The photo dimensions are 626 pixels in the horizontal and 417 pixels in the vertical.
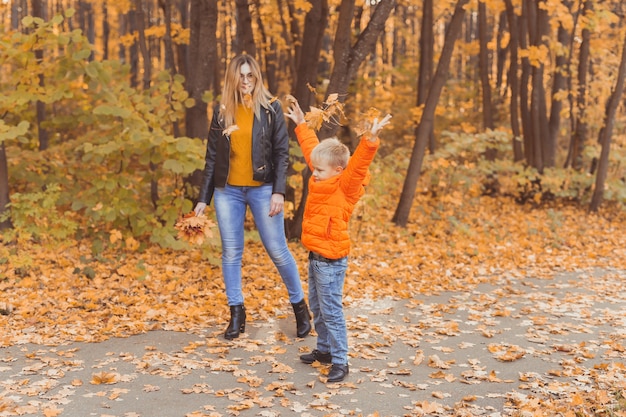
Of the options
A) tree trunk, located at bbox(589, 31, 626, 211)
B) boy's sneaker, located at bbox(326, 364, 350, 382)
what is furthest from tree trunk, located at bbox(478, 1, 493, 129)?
boy's sneaker, located at bbox(326, 364, 350, 382)

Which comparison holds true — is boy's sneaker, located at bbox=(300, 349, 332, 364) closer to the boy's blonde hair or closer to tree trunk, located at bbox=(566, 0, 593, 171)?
the boy's blonde hair

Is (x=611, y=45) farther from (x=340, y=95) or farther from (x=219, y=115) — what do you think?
(x=219, y=115)

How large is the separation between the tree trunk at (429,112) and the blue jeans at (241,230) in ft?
18.2

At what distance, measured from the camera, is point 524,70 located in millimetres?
14016

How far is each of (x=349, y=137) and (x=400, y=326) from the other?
30.0 ft

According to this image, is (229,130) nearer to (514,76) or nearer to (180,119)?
(180,119)

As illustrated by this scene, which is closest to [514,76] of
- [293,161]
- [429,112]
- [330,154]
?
[429,112]

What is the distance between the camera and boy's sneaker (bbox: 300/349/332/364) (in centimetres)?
491

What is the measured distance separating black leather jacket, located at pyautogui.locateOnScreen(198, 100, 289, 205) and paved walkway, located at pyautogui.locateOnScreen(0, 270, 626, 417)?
1.31 metres

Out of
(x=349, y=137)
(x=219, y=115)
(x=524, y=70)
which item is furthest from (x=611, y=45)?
(x=219, y=115)

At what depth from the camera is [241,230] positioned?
5.40 metres

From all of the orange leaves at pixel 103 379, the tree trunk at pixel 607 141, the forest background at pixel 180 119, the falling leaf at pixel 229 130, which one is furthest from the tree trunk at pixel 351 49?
the tree trunk at pixel 607 141

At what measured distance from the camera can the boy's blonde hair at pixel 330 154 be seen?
4.48 metres

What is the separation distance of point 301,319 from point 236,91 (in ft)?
6.54
